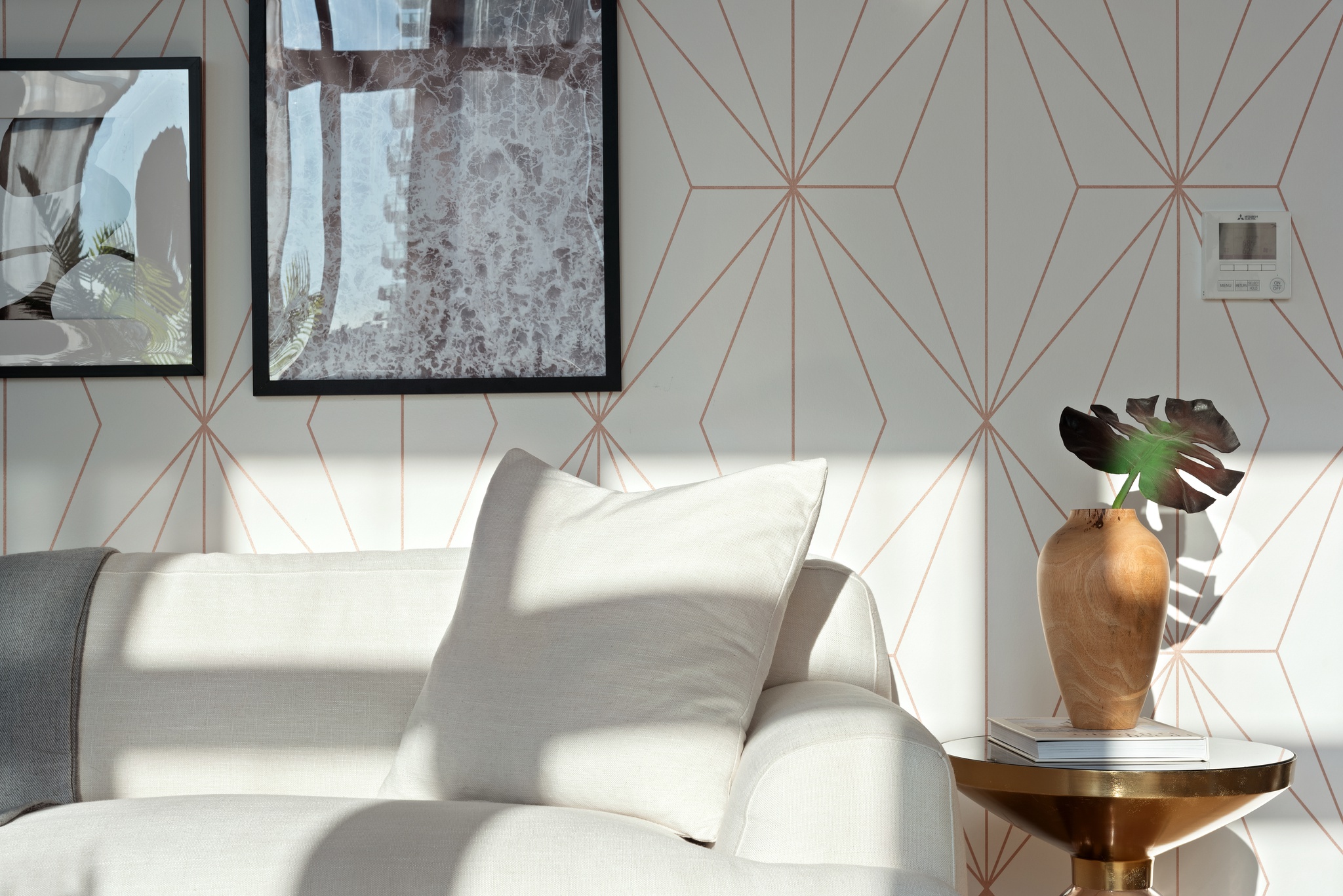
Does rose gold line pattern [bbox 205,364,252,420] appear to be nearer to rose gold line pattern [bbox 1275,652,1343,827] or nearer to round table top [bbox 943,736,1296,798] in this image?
round table top [bbox 943,736,1296,798]

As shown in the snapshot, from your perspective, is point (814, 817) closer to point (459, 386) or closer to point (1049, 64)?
point (459, 386)

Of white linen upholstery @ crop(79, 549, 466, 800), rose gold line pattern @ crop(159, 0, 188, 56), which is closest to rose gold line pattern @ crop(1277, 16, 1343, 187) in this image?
white linen upholstery @ crop(79, 549, 466, 800)

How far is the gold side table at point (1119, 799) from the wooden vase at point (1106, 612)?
139mm

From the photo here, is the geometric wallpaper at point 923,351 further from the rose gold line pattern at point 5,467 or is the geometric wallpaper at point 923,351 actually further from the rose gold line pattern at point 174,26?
the rose gold line pattern at point 174,26

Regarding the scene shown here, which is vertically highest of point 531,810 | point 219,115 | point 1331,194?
point 219,115

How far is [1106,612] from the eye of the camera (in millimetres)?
1680

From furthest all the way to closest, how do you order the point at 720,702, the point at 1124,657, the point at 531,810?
the point at 1124,657 → the point at 720,702 → the point at 531,810

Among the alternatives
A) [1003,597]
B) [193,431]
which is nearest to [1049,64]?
[1003,597]

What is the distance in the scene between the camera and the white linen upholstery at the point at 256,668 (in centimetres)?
167

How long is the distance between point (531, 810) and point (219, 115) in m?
1.61

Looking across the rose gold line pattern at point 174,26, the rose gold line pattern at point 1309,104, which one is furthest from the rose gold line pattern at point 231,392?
the rose gold line pattern at point 1309,104

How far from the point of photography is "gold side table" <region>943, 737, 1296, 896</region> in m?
1.55

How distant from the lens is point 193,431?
211 centimetres

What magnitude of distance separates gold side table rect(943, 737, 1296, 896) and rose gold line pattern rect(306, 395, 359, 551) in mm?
1232
